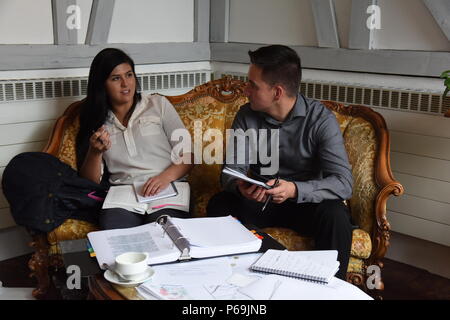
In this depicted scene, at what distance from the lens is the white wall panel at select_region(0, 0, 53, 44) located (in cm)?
267

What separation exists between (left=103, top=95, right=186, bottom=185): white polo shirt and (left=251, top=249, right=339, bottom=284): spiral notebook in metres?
0.99

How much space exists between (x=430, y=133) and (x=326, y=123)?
711mm

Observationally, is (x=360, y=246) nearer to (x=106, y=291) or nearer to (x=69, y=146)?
(x=106, y=291)

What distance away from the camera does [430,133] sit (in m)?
2.59

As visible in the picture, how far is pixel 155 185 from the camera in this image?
92.0 inches

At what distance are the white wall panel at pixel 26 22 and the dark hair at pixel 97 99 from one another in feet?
1.73

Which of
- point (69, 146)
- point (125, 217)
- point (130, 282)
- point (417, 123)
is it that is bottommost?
point (125, 217)

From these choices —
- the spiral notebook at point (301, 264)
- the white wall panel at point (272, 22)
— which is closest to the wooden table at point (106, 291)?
the spiral notebook at point (301, 264)

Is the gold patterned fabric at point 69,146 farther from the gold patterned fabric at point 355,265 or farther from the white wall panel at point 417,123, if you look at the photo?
the white wall panel at point 417,123

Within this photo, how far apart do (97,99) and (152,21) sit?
3.46ft

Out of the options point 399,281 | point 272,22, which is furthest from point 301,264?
point 272,22

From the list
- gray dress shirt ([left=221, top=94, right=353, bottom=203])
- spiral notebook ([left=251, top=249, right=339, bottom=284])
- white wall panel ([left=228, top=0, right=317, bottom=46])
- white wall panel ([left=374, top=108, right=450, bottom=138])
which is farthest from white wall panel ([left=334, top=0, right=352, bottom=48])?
spiral notebook ([left=251, top=249, right=339, bottom=284])
